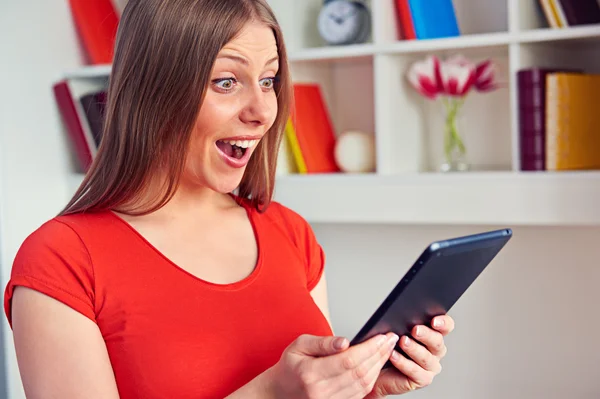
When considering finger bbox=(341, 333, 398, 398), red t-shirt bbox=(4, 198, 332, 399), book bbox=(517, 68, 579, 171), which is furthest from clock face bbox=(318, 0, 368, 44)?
finger bbox=(341, 333, 398, 398)

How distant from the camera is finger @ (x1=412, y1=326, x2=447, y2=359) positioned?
45.3 inches

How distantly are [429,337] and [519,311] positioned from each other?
1.06m

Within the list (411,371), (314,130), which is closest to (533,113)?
(314,130)

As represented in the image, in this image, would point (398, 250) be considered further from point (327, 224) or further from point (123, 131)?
point (123, 131)

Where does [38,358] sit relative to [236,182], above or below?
below

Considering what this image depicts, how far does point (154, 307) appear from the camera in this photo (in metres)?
1.21

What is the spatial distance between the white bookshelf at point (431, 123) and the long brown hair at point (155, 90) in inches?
29.5

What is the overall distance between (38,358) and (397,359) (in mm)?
502

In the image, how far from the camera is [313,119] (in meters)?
2.20

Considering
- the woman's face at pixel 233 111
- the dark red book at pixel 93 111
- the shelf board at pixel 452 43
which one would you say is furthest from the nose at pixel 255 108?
the dark red book at pixel 93 111

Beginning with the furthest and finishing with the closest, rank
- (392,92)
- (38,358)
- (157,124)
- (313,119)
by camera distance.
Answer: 1. (313,119)
2. (392,92)
3. (157,124)
4. (38,358)

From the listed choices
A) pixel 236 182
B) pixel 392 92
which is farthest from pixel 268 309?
pixel 392 92

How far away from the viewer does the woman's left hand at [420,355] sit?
1157mm

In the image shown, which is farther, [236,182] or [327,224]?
[327,224]
